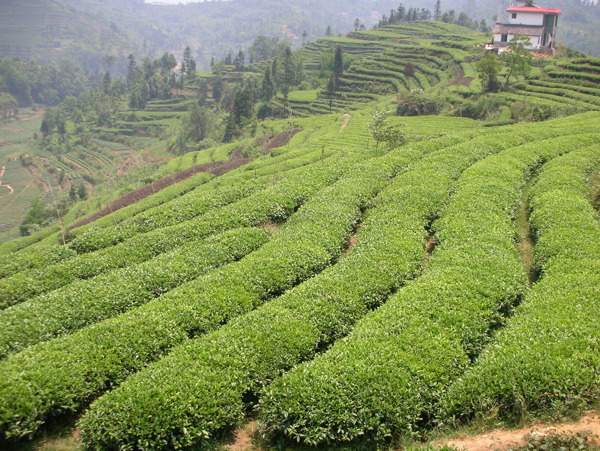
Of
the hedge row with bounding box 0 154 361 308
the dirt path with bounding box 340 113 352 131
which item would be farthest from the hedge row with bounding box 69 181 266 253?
the dirt path with bounding box 340 113 352 131

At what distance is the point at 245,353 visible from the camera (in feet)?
39.2

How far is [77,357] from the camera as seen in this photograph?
12.0 m

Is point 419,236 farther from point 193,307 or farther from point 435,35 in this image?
point 435,35

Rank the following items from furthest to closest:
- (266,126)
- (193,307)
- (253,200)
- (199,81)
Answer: (199,81), (266,126), (253,200), (193,307)

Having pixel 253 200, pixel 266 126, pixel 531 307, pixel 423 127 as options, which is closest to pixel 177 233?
pixel 253 200

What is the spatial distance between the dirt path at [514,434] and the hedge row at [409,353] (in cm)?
133

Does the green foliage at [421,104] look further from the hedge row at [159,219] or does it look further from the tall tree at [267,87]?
the hedge row at [159,219]

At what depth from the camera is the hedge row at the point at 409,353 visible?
33.1 feet

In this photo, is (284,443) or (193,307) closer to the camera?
(284,443)

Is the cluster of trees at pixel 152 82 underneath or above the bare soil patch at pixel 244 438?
above

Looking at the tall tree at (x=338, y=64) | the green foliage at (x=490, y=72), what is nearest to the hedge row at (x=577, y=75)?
the green foliage at (x=490, y=72)

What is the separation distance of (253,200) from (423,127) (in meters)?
39.3

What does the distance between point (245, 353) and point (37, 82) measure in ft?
659

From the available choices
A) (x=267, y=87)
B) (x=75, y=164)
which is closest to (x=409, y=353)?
(x=267, y=87)
